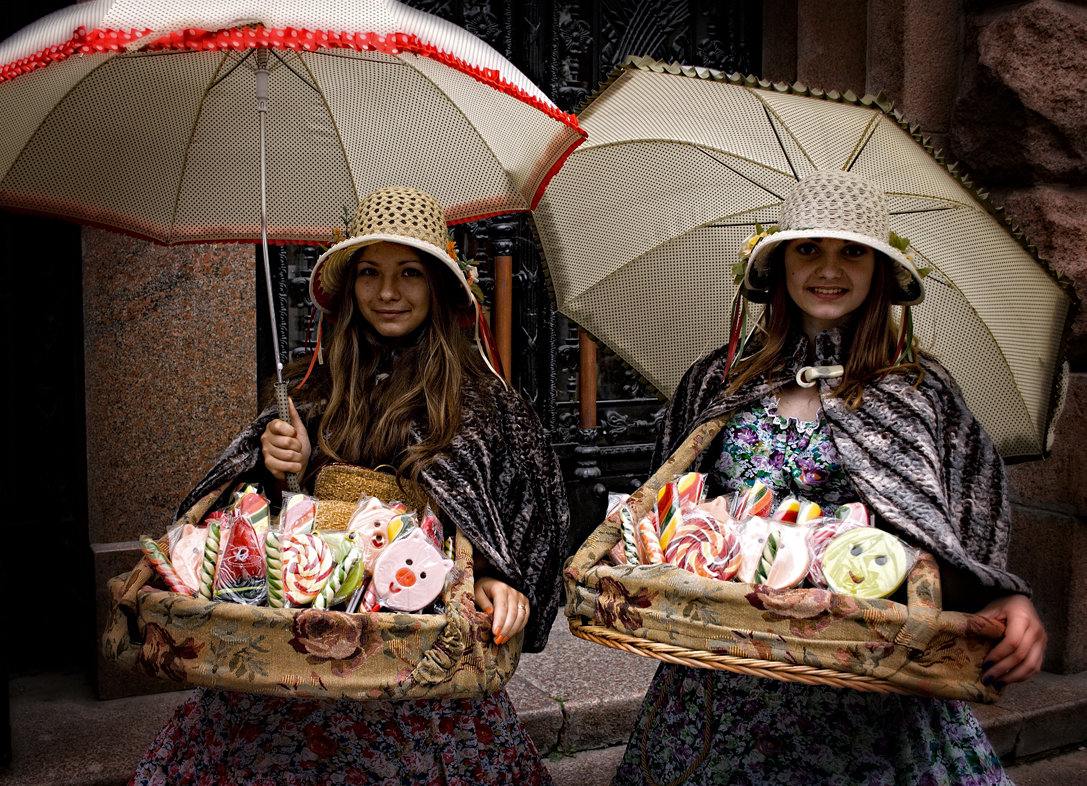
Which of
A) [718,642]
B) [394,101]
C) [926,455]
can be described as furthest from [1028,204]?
[718,642]

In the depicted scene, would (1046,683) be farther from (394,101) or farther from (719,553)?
(394,101)

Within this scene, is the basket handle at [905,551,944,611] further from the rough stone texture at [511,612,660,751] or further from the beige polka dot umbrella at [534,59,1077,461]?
the rough stone texture at [511,612,660,751]

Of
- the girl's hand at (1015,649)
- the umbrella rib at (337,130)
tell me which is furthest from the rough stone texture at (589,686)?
the girl's hand at (1015,649)

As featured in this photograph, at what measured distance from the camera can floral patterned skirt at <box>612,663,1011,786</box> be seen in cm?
217

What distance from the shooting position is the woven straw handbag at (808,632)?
178 centimetres

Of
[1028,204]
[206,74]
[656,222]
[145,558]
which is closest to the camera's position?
[145,558]

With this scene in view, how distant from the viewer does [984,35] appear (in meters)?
4.13

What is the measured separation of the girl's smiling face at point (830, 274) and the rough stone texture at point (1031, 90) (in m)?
2.12

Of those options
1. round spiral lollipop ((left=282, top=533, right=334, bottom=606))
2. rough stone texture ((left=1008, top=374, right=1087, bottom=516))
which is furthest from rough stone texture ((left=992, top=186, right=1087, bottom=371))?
round spiral lollipop ((left=282, top=533, right=334, bottom=606))

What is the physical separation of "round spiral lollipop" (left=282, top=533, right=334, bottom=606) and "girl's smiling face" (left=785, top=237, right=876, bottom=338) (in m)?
1.30

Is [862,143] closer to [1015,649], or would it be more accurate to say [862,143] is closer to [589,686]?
[1015,649]

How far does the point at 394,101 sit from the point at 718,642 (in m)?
1.69

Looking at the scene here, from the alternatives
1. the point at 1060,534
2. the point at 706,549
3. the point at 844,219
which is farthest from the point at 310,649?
the point at 1060,534

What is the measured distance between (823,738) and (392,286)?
1.47 meters
